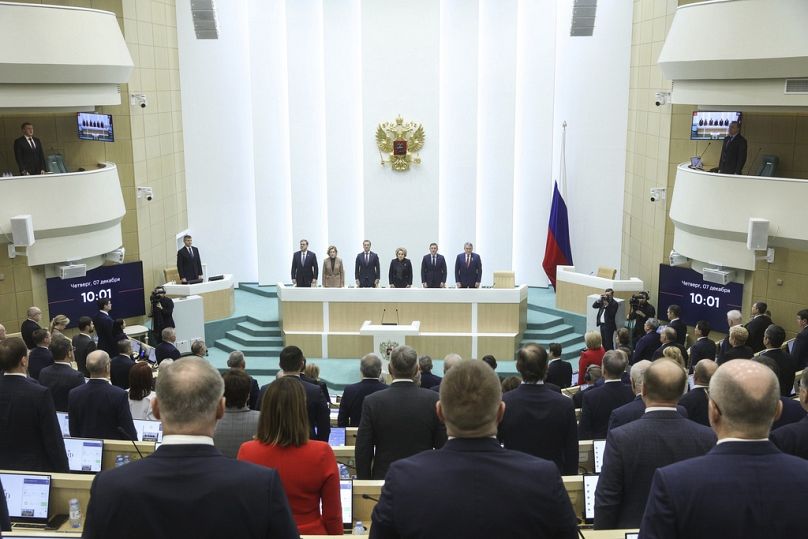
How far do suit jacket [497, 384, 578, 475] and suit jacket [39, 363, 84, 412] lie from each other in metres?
3.95

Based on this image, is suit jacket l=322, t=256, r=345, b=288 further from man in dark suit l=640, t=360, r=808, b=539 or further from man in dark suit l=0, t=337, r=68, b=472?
man in dark suit l=640, t=360, r=808, b=539

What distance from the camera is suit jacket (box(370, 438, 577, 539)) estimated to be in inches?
102

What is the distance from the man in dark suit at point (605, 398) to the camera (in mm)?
6559

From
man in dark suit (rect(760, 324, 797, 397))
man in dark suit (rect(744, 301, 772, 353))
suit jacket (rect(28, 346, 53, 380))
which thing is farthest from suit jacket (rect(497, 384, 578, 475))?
man in dark suit (rect(744, 301, 772, 353))

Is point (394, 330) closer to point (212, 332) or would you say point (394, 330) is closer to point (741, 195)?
point (212, 332)

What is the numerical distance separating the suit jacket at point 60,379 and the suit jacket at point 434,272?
8831 mm

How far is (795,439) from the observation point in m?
5.07

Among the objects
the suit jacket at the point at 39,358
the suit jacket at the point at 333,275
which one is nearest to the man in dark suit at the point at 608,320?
the suit jacket at the point at 333,275

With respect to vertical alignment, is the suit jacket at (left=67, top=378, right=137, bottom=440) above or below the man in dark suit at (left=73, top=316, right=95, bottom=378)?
above

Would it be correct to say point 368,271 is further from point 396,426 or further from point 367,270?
point 396,426

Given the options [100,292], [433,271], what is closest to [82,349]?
[100,292]

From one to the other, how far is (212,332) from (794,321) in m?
9.68

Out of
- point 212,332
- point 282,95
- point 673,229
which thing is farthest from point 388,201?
point 673,229

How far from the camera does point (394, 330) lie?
14352mm
